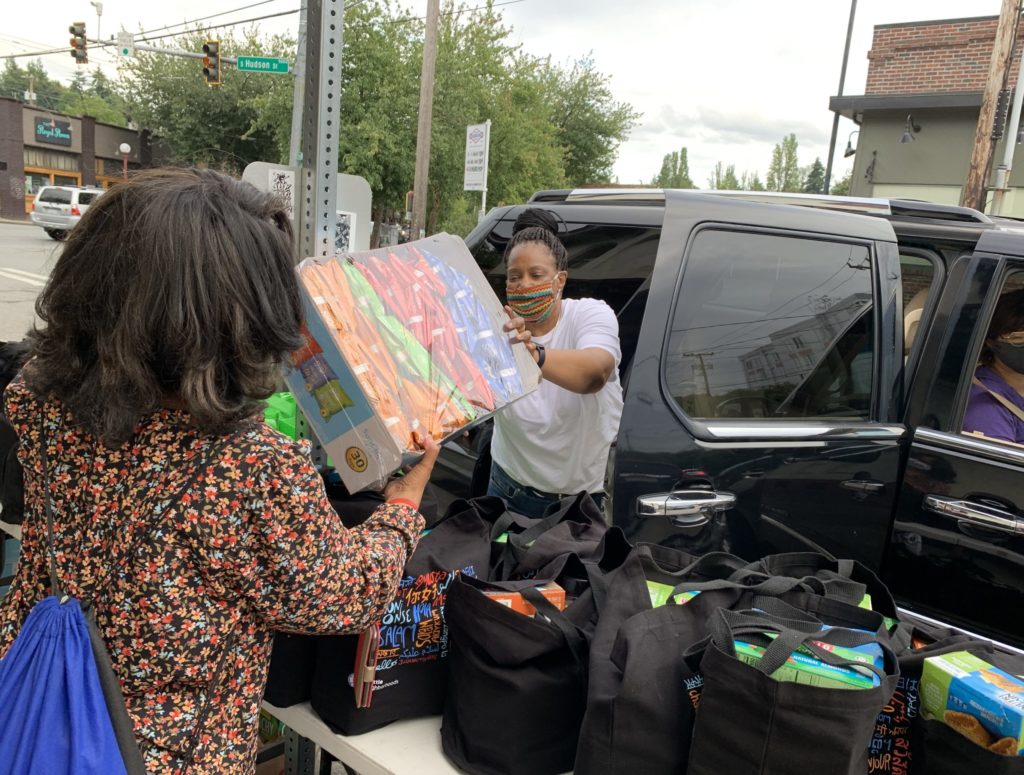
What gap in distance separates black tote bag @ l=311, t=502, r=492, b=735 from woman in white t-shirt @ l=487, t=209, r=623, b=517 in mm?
898

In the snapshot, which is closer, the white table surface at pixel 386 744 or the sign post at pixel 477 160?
the white table surface at pixel 386 744

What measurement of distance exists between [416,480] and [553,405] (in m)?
1.03

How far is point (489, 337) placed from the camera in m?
1.72

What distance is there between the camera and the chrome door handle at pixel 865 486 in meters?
2.49

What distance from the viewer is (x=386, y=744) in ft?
4.73

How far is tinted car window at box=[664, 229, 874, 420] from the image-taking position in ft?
7.91

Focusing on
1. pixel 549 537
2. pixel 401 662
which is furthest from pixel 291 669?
pixel 549 537

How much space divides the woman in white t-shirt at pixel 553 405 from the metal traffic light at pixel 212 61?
1709cm

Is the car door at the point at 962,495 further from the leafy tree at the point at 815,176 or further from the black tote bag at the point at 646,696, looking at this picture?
the leafy tree at the point at 815,176

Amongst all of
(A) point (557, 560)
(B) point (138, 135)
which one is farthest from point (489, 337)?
(B) point (138, 135)

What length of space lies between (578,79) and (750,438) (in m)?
41.5

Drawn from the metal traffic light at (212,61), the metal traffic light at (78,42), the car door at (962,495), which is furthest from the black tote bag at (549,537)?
the metal traffic light at (78,42)

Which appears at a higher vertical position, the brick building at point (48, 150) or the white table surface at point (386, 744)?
the brick building at point (48, 150)

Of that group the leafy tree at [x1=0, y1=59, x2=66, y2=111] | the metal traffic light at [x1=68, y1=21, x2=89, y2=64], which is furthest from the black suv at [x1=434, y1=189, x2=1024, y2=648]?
the leafy tree at [x1=0, y1=59, x2=66, y2=111]
